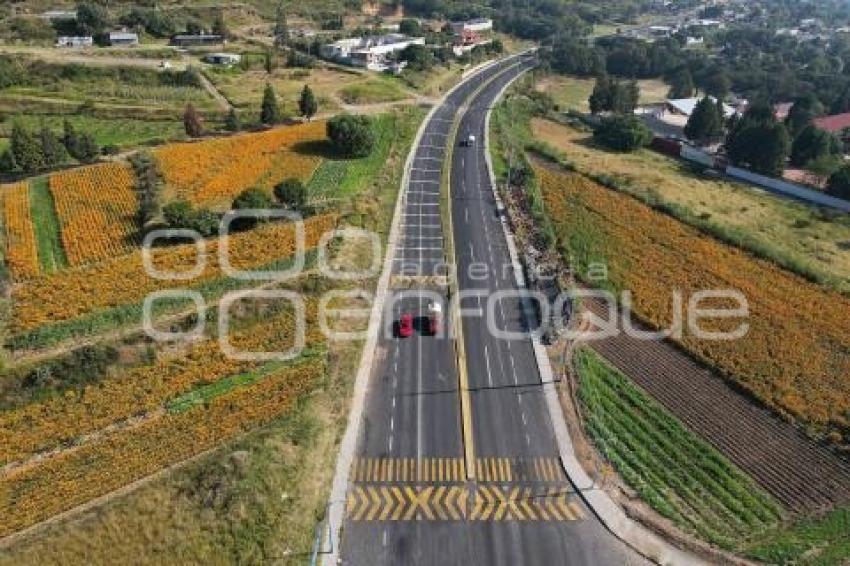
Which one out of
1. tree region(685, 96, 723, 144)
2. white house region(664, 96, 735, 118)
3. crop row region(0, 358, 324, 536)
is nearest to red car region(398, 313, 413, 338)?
crop row region(0, 358, 324, 536)

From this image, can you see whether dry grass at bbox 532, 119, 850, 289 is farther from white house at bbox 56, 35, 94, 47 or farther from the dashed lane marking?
white house at bbox 56, 35, 94, 47

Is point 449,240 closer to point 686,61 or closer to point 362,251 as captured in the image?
point 362,251

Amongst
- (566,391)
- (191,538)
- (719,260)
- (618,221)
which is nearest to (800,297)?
(719,260)

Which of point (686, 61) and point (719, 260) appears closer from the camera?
point (719, 260)

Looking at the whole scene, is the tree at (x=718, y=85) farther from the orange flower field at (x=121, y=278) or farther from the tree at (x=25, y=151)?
the tree at (x=25, y=151)

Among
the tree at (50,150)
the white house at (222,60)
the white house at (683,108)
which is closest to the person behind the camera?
the tree at (50,150)

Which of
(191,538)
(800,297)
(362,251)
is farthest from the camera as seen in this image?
(362,251)

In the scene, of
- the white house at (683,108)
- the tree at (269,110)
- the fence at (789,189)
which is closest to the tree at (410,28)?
the white house at (683,108)
